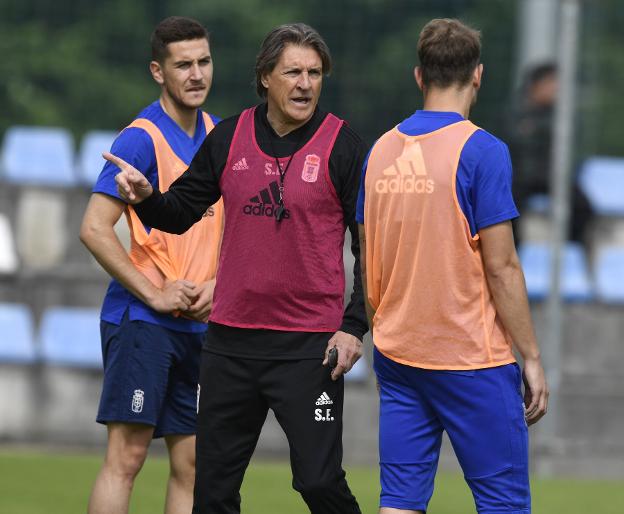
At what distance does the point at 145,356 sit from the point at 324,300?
88 centimetres

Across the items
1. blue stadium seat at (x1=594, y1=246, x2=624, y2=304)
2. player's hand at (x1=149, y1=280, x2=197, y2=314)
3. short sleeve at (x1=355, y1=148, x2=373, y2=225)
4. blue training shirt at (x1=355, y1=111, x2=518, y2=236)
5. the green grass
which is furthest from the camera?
blue stadium seat at (x1=594, y1=246, x2=624, y2=304)

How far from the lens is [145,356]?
568cm

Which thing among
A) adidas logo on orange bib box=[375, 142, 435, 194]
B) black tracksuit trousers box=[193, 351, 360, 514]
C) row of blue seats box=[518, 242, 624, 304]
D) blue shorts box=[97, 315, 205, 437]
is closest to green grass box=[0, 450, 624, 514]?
blue shorts box=[97, 315, 205, 437]

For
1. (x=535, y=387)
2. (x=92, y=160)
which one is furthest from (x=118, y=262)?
(x=92, y=160)

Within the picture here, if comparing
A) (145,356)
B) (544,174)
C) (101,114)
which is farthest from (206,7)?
(145,356)

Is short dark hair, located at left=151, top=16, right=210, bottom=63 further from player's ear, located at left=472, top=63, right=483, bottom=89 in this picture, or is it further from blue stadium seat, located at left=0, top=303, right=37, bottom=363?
blue stadium seat, located at left=0, top=303, right=37, bottom=363

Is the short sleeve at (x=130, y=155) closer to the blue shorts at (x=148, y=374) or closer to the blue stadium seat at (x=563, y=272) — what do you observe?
the blue shorts at (x=148, y=374)

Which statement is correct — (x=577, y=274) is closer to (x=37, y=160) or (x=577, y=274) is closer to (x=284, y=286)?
(x=37, y=160)

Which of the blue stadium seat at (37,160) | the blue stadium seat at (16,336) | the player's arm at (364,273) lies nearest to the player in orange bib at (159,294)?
the player's arm at (364,273)

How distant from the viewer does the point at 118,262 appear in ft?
18.5

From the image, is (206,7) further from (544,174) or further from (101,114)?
(544,174)

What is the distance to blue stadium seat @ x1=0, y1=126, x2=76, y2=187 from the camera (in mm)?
11742

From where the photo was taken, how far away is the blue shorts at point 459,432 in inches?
187

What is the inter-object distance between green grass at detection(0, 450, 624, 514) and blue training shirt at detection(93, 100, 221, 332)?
208 centimetres
